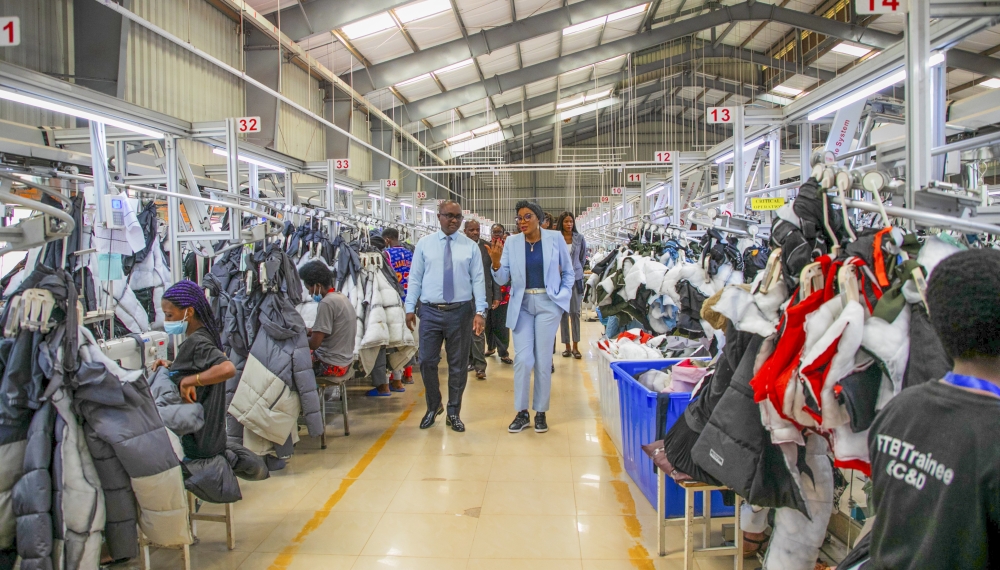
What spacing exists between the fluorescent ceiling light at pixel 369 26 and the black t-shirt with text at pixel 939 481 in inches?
368

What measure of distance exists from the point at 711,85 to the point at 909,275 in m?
16.8

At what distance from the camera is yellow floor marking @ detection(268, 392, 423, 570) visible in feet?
9.05

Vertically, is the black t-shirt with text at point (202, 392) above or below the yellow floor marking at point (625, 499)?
above

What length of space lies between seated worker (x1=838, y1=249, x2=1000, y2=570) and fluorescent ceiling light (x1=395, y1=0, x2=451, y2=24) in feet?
29.9

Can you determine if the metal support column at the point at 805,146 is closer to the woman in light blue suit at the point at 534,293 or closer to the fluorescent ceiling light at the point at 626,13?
the woman in light blue suit at the point at 534,293

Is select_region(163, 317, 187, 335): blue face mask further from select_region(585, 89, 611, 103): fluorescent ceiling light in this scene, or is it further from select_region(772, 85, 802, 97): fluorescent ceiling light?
select_region(585, 89, 611, 103): fluorescent ceiling light

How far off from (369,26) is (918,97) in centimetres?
892

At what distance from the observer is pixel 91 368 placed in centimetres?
207

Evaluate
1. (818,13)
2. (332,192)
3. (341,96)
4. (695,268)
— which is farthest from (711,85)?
(695,268)

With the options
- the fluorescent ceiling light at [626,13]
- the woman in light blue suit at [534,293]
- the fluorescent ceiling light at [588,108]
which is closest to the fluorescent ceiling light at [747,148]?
the woman in light blue suit at [534,293]

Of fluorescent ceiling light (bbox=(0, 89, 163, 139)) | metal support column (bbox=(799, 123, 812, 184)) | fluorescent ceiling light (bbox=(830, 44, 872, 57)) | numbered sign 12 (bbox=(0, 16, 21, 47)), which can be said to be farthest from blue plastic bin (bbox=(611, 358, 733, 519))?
fluorescent ceiling light (bbox=(830, 44, 872, 57))

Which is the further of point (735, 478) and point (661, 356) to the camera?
point (661, 356)

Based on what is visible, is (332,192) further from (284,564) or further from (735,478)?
(735,478)

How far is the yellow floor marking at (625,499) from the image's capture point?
2697 millimetres
